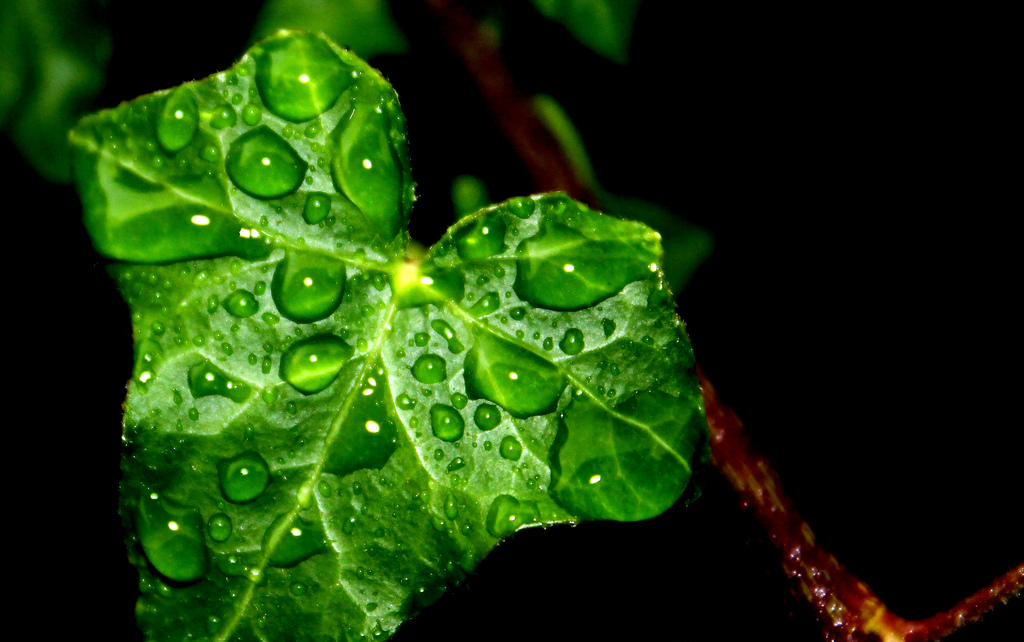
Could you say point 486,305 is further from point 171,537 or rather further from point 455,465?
point 171,537

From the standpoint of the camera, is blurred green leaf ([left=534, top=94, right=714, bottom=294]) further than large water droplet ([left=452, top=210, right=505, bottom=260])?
Yes

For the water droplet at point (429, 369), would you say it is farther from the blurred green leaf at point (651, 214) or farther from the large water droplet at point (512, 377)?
the blurred green leaf at point (651, 214)

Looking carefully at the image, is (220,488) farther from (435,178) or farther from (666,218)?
(666,218)

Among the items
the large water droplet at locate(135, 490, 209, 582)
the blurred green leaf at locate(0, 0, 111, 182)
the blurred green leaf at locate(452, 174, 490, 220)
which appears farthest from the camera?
the blurred green leaf at locate(452, 174, 490, 220)

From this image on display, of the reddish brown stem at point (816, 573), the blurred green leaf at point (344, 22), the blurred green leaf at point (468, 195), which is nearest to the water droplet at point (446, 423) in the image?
the reddish brown stem at point (816, 573)

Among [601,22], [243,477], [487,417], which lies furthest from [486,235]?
[601,22]

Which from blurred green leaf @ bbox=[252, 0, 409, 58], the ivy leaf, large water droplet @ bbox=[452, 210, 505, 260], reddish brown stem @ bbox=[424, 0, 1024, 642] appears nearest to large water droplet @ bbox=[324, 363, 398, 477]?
the ivy leaf

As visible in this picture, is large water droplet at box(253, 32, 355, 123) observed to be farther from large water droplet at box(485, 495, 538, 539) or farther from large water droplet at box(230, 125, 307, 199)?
large water droplet at box(485, 495, 538, 539)

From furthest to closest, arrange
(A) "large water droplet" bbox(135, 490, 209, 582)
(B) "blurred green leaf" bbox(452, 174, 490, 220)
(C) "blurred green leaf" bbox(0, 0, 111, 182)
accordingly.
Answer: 1. (B) "blurred green leaf" bbox(452, 174, 490, 220)
2. (C) "blurred green leaf" bbox(0, 0, 111, 182)
3. (A) "large water droplet" bbox(135, 490, 209, 582)
